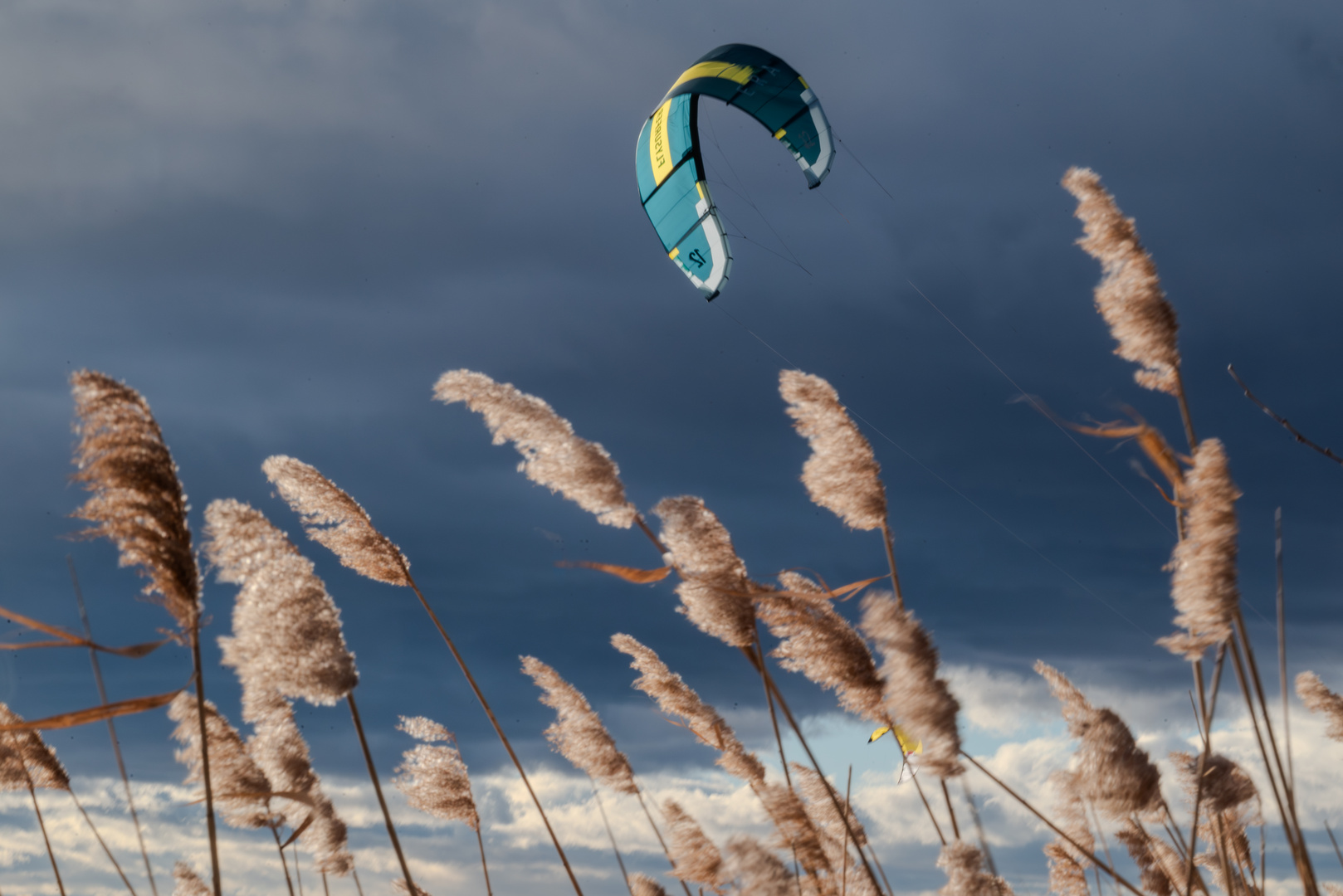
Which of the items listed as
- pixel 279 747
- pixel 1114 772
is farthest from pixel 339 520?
pixel 1114 772

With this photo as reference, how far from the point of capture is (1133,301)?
252cm

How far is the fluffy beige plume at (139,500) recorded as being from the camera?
1.52 m

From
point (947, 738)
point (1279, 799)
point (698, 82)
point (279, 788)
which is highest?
point (698, 82)

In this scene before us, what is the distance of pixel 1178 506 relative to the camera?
225cm

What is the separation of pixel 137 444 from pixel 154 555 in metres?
0.20

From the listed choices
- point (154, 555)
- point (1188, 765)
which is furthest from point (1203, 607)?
point (154, 555)

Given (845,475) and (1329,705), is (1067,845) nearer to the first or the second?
(1329,705)

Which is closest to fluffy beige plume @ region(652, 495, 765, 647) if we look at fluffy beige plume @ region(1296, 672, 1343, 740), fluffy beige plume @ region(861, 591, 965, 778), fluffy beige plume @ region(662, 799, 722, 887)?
fluffy beige plume @ region(861, 591, 965, 778)

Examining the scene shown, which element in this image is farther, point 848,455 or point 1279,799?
point 848,455

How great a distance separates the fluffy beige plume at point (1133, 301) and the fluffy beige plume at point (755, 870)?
171cm

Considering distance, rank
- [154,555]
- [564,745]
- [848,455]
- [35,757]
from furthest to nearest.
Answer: [564,745]
[35,757]
[848,455]
[154,555]

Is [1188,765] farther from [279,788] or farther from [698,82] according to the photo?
[698,82]

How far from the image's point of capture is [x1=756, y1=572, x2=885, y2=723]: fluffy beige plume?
2.10 metres

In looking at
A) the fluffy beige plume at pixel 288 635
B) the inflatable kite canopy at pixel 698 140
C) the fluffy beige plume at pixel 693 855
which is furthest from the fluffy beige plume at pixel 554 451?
the inflatable kite canopy at pixel 698 140
